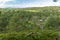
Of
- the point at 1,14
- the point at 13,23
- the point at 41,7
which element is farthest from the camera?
the point at 41,7

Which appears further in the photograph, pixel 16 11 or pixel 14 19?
pixel 16 11

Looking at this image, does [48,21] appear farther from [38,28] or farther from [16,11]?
[16,11]

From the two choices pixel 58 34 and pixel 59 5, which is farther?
pixel 59 5

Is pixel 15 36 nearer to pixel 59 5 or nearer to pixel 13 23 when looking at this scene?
pixel 13 23

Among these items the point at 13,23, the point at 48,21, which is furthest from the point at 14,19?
the point at 48,21

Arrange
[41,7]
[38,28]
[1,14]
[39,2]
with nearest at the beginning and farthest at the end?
[38,28]
[1,14]
[39,2]
[41,7]

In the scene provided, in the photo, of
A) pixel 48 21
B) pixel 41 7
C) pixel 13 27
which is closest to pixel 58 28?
pixel 48 21
